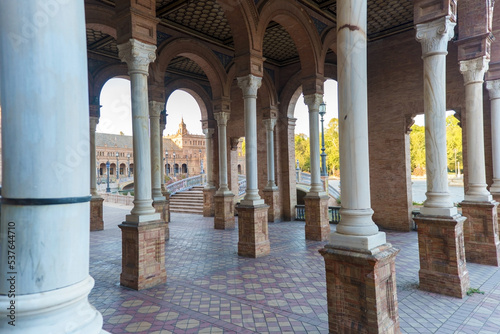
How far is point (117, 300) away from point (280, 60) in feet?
42.4

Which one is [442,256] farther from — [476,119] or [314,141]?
[314,141]

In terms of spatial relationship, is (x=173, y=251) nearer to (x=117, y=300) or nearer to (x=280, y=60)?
(x=117, y=300)

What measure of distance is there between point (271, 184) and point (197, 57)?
6591 mm

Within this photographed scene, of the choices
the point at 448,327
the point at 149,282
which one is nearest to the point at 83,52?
the point at 448,327

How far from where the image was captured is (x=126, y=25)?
21.6 feet

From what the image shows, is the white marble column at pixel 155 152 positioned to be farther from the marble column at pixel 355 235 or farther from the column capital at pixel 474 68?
the column capital at pixel 474 68

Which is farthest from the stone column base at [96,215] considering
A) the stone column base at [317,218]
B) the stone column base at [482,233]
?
the stone column base at [482,233]

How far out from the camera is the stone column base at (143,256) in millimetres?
6289

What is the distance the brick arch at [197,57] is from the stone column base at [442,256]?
9.67 metres

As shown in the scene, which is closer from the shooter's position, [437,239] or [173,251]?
[437,239]

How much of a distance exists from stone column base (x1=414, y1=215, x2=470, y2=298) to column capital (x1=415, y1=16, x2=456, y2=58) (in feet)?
10.4

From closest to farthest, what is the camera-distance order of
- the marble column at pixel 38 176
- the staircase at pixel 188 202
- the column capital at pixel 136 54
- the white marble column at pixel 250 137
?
the marble column at pixel 38 176
the column capital at pixel 136 54
the white marble column at pixel 250 137
the staircase at pixel 188 202

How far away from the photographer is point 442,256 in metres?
5.79

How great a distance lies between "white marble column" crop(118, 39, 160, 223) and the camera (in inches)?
259
